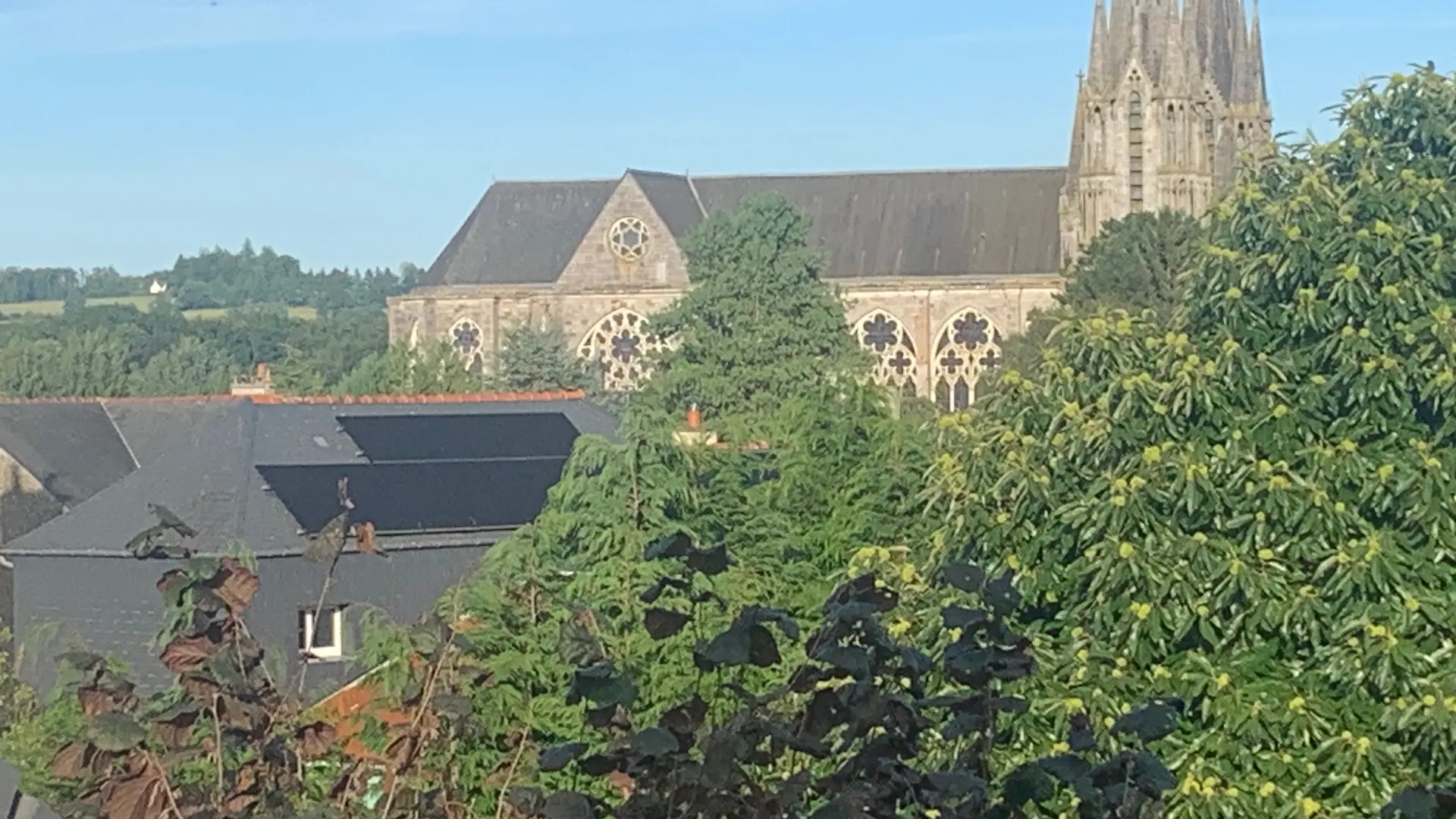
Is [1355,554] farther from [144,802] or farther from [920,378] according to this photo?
[920,378]

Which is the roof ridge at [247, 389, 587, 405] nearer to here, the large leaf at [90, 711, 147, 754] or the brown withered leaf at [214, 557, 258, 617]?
the brown withered leaf at [214, 557, 258, 617]

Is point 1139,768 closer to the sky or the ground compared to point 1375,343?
closer to the ground

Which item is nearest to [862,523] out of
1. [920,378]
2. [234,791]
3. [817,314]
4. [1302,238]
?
[1302,238]

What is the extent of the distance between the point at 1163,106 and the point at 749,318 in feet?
63.3

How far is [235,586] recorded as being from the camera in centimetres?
624

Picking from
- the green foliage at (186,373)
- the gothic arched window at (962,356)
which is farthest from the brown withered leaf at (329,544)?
the green foliage at (186,373)

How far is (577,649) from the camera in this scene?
18.5 ft

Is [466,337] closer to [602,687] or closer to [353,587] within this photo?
[353,587]

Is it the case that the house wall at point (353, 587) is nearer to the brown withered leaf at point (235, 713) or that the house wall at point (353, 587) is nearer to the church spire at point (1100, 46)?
the brown withered leaf at point (235, 713)

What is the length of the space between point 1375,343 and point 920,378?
66410mm

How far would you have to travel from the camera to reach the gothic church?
74438mm

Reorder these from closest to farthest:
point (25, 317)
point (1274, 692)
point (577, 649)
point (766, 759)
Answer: point (766, 759), point (577, 649), point (1274, 692), point (25, 317)

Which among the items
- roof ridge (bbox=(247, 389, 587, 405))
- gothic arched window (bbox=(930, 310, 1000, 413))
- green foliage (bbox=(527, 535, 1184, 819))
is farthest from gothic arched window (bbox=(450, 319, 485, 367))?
green foliage (bbox=(527, 535, 1184, 819))

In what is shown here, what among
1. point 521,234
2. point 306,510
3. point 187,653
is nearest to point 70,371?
point 521,234
